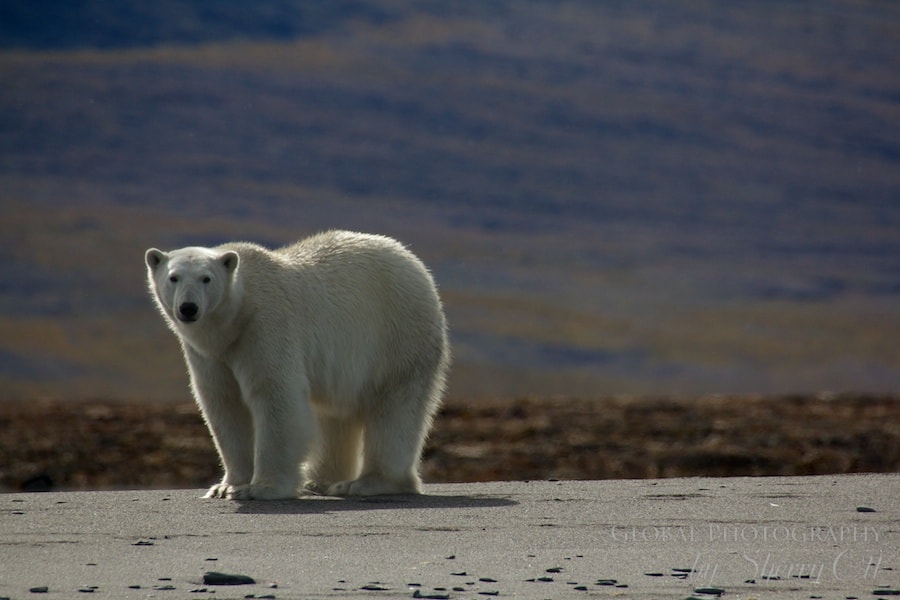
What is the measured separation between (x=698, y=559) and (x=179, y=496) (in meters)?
3.73

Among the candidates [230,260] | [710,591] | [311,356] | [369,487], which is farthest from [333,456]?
[710,591]

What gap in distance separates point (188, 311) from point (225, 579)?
91.8 inches

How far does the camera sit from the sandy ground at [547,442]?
1326cm

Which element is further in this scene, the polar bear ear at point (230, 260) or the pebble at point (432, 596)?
the polar bear ear at point (230, 260)

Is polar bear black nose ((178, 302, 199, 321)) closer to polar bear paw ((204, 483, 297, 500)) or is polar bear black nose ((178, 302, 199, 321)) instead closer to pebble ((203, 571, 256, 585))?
polar bear paw ((204, 483, 297, 500))

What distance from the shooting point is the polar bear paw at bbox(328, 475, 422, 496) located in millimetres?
7934

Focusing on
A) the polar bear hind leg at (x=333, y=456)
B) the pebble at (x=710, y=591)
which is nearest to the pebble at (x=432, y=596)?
the pebble at (x=710, y=591)

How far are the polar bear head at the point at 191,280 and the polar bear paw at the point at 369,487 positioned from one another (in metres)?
1.45

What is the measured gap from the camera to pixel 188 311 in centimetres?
714

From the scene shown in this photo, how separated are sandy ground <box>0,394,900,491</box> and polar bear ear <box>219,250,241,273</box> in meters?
4.87

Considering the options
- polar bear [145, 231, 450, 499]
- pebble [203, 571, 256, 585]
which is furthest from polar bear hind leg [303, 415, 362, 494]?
pebble [203, 571, 256, 585]

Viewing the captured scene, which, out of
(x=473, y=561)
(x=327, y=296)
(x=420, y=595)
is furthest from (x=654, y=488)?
(x=420, y=595)

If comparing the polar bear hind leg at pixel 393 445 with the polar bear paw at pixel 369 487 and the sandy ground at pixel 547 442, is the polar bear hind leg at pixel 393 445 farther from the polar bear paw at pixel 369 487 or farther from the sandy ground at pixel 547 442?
the sandy ground at pixel 547 442

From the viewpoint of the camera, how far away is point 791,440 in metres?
14.8
